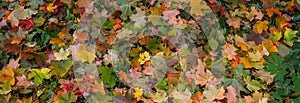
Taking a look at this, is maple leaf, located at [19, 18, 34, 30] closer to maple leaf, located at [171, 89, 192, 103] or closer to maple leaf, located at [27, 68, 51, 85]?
maple leaf, located at [27, 68, 51, 85]

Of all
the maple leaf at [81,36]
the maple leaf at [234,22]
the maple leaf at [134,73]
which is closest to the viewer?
the maple leaf at [134,73]

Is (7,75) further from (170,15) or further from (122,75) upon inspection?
(170,15)

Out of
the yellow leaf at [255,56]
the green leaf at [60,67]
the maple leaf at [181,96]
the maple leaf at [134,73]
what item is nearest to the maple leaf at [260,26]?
the yellow leaf at [255,56]

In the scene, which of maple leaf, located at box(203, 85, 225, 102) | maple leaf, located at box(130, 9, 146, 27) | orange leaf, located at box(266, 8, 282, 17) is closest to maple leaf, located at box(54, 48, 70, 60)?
maple leaf, located at box(130, 9, 146, 27)

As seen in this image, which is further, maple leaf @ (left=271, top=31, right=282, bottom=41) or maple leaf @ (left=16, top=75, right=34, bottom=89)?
maple leaf @ (left=271, top=31, right=282, bottom=41)

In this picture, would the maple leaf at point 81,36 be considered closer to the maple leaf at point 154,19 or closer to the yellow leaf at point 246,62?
the maple leaf at point 154,19

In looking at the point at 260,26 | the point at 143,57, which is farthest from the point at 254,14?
the point at 143,57

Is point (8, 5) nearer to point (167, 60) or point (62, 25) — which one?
point (62, 25)
